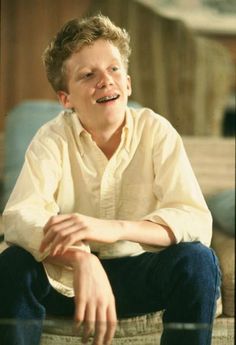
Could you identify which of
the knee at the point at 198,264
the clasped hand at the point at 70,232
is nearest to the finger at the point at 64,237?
the clasped hand at the point at 70,232

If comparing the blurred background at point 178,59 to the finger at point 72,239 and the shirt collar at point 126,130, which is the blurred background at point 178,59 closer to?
the shirt collar at point 126,130

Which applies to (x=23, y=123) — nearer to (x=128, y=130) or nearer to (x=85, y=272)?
(x=128, y=130)

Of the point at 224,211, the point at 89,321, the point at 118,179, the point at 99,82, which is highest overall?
the point at 99,82

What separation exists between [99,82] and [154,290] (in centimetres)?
25

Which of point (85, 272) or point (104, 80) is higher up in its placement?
point (104, 80)

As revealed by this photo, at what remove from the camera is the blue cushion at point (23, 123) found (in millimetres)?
1236

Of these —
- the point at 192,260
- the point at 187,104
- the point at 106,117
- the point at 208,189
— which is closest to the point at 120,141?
the point at 106,117

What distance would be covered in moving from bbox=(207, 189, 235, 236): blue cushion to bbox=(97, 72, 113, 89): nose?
0.51 m

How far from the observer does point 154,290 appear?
29.9 inches

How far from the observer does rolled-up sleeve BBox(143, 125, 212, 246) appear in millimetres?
733

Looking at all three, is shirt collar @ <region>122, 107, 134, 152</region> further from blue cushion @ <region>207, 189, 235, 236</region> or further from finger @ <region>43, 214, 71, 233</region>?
blue cushion @ <region>207, 189, 235, 236</region>

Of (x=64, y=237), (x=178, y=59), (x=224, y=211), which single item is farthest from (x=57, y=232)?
(x=178, y=59)

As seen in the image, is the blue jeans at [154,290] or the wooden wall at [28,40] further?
the wooden wall at [28,40]

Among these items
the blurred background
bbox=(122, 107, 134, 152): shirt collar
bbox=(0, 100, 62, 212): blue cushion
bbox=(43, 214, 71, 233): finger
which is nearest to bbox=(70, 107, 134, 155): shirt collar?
bbox=(122, 107, 134, 152): shirt collar
